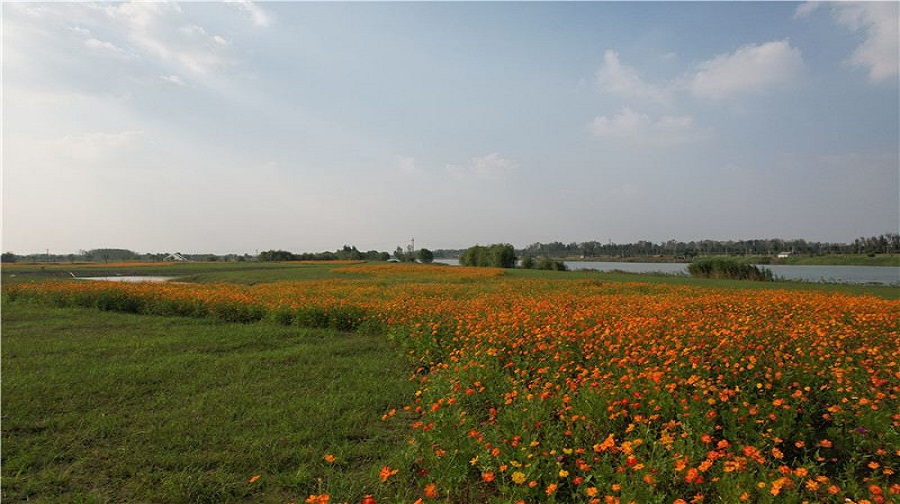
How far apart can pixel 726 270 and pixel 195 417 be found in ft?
136

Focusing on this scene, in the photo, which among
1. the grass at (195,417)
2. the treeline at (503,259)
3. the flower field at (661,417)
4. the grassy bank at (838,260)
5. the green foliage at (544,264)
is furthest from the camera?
the grassy bank at (838,260)

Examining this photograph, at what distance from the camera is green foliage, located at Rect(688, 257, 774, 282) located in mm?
35562

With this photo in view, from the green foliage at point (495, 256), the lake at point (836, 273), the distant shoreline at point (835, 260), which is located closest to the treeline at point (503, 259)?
the green foliage at point (495, 256)

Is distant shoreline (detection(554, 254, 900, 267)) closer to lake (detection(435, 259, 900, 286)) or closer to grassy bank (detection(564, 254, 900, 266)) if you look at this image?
grassy bank (detection(564, 254, 900, 266))

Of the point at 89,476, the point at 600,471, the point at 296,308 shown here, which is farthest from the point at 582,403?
the point at 296,308

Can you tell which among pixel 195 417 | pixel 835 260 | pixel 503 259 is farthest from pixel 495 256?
pixel 835 260

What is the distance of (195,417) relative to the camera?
215 inches

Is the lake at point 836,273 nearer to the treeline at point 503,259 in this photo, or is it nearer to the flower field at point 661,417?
Answer: the treeline at point 503,259

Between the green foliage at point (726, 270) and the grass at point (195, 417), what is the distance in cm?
3629

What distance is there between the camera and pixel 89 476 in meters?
4.19

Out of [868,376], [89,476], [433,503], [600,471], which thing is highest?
[868,376]

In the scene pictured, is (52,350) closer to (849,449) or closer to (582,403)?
(582,403)

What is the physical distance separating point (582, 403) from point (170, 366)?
6832 mm

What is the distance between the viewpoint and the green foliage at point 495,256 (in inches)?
2613
